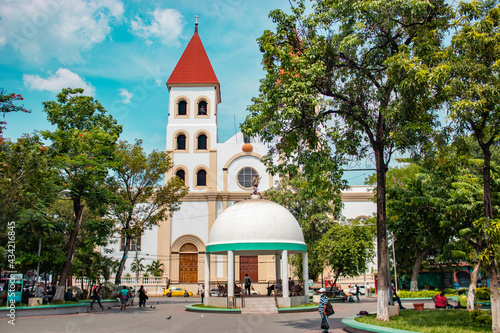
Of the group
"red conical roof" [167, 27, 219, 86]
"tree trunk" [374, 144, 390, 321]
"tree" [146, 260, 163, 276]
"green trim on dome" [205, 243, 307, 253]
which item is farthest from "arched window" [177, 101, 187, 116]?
"tree trunk" [374, 144, 390, 321]

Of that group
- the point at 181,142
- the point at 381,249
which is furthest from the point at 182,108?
the point at 381,249

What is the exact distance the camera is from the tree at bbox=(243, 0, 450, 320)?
12031 millimetres

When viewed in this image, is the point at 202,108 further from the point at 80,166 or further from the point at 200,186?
the point at 80,166

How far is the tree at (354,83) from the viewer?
12031 mm

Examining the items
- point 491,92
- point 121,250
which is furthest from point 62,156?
point 121,250

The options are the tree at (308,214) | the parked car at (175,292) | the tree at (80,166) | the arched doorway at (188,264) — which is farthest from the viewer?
the arched doorway at (188,264)

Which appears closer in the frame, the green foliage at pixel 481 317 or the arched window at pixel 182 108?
the green foliage at pixel 481 317

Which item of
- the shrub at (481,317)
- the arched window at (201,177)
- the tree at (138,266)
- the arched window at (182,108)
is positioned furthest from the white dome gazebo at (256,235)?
the arched window at (182,108)

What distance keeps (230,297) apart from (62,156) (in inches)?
395

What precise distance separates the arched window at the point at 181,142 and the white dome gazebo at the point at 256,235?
18.9 metres

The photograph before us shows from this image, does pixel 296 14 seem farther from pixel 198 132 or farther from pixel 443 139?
pixel 198 132

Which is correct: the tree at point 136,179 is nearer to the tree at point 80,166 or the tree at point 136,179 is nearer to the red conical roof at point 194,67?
the tree at point 80,166

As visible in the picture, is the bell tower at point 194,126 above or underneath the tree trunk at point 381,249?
above

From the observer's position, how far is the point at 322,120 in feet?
45.8
